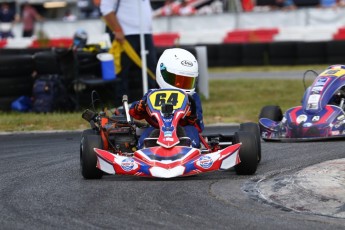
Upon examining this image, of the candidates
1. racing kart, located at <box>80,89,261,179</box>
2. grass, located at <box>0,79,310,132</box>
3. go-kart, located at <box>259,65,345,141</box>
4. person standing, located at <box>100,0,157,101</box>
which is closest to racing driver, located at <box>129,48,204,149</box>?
racing kart, located at <box>80,89,261,179</box>

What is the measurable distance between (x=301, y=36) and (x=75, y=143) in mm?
12323

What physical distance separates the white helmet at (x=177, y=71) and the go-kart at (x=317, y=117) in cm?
194

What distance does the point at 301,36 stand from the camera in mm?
22000

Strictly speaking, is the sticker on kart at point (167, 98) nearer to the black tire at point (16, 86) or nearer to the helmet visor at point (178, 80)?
the helmet visor at point (178, 80)

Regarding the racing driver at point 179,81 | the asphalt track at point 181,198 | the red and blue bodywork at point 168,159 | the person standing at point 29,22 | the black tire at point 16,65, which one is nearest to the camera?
the asphalt track at point 181,198

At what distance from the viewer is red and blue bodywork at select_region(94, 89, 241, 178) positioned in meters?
7.23

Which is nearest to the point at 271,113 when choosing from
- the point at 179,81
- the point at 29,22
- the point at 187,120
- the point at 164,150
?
the point at 179,81

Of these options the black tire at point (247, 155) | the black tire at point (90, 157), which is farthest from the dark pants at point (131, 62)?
the black tire at point (247, 155)

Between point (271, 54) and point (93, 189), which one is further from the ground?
point (93, 189)

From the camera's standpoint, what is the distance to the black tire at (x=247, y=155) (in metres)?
7.48

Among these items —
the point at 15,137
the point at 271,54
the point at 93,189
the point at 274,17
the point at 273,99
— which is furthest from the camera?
the point at 274,17

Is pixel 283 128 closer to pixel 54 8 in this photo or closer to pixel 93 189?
pixel 93 189

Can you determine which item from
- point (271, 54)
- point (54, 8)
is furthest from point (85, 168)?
point (54, 8)

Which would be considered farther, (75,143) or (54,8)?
(54,8)
